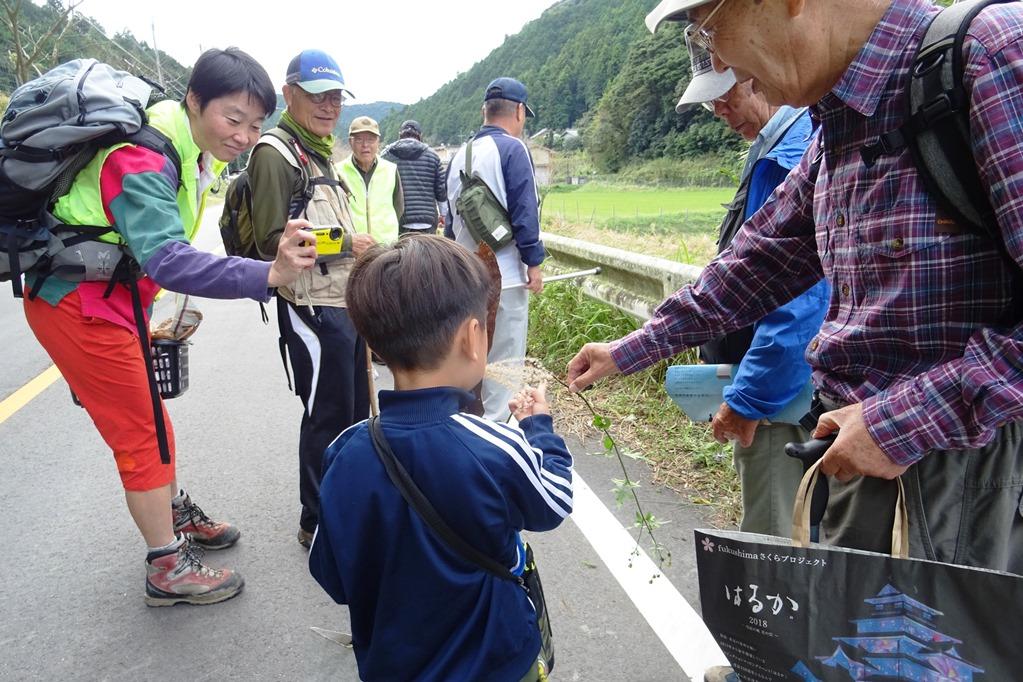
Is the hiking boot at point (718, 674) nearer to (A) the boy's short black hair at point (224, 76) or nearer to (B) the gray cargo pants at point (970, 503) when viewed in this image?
(B) the gray cargo pants at point (970, 503)

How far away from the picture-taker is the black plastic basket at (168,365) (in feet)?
9.90

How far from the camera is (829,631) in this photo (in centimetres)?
131

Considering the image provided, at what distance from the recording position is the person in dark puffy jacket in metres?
7.67

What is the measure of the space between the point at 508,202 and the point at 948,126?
356cm

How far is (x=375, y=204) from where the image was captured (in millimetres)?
3777

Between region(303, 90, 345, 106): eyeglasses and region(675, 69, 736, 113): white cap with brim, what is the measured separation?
5.30 feet

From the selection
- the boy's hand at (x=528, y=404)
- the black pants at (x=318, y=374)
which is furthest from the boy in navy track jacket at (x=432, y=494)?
the black pants at (x=318, y=374)

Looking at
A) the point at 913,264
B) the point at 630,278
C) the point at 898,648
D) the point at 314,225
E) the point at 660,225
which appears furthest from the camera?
the point at 660,225

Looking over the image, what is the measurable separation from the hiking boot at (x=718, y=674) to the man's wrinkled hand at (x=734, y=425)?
0.71 m

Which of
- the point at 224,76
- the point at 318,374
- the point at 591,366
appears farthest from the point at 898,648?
the point at 224,76

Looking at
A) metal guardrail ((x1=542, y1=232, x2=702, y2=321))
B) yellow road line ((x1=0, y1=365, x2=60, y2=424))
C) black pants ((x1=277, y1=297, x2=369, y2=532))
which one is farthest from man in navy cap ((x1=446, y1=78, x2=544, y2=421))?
yellow road line ((x1=0, y1=365, x2=60, y2=424))

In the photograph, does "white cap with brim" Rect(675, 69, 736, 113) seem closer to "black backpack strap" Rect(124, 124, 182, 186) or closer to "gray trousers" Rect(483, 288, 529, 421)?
"black backpack strap" Rect(124, 124, 182, 186)

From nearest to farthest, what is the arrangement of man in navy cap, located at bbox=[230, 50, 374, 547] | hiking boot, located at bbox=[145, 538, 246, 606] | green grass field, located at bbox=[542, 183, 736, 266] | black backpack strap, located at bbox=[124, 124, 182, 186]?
black backpack strap, located at bbox=[124, 124, 182, 186], hiking boot, located at bbox=[145, 538, 246, 606], man in navy cap, located at bbox=[230, 50, 374, 547], green grass field, located at bbox=[542, 183, 736, 266]

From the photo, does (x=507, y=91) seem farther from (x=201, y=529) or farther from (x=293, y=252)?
(x=201, y=529)
